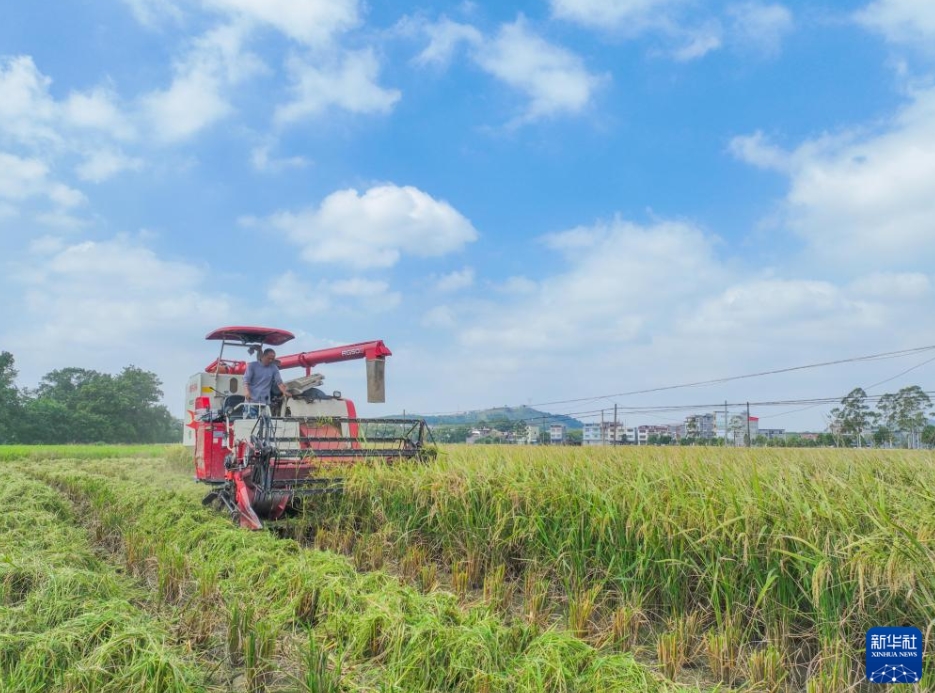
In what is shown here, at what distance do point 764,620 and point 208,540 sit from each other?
4568 mm

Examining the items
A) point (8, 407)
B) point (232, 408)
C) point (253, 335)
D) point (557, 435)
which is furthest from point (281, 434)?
point (8, 407)

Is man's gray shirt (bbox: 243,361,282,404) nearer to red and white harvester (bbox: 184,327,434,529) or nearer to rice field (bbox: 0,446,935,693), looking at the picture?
red and white harvester (bbox: 184,327,434,529)

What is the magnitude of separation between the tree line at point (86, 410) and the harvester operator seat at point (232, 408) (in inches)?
1914

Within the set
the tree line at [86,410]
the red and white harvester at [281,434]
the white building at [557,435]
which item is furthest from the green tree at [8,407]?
the red and white harvester at [281,434]

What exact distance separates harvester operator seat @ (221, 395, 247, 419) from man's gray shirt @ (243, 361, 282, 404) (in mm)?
243

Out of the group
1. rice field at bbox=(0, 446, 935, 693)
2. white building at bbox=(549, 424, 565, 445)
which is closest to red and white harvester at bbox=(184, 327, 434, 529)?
rice field at bbox=(0, 446, 935, 693)

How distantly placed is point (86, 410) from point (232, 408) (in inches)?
2170

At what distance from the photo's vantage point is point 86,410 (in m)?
54.3

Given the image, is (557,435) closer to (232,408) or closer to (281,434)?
(281,434)

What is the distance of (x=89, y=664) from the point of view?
2998mm

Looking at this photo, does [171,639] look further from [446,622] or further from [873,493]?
[873,493]

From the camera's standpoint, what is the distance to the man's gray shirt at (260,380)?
8.65 m

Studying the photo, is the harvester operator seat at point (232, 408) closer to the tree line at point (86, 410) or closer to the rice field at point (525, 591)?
the rice field at point (525, 591)

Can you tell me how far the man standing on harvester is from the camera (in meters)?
8.63
